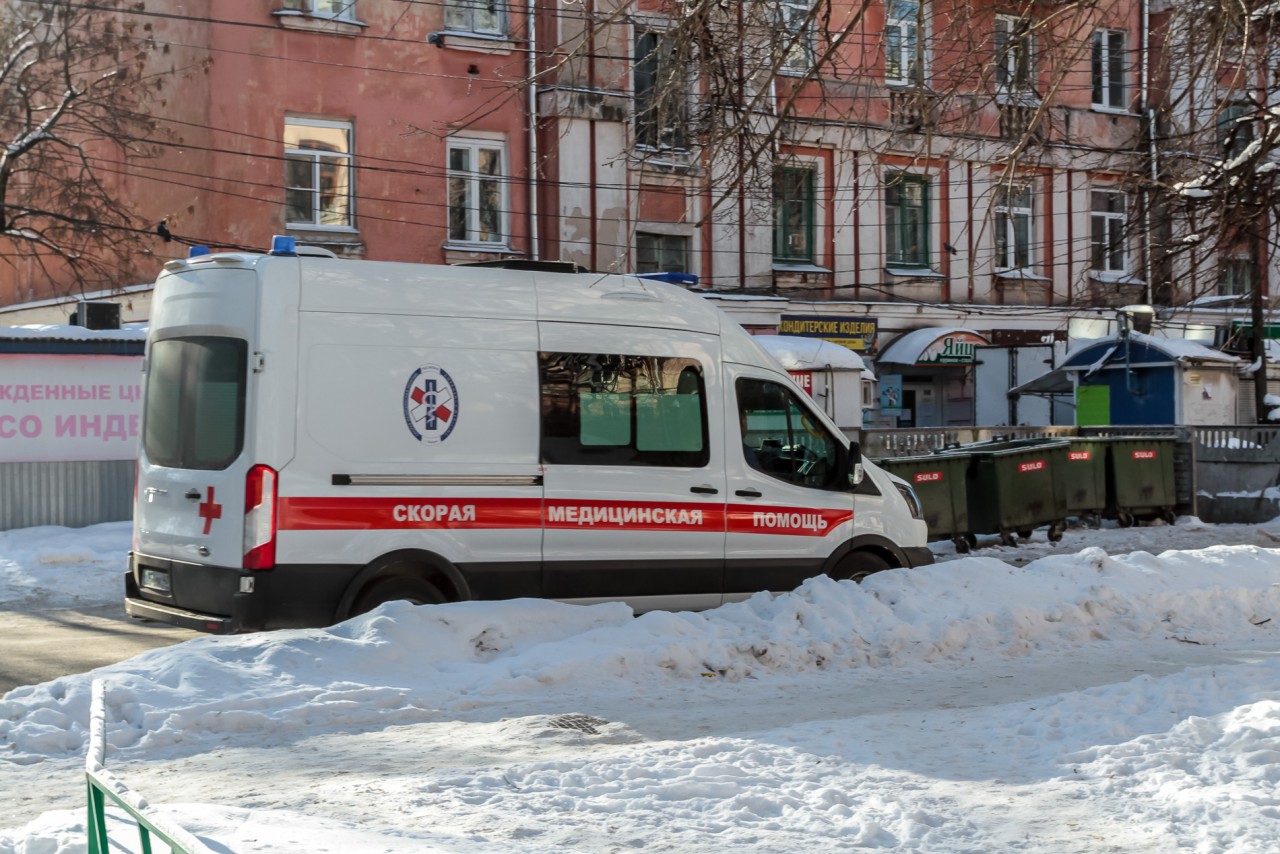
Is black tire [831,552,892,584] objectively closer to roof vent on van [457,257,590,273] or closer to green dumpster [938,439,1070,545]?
roof vent on van [457,257,590,273]

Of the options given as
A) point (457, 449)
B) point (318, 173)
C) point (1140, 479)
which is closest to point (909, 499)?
point (457, 449)

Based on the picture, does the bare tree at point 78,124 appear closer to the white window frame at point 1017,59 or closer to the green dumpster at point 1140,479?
the green dumpster at point 1140,479

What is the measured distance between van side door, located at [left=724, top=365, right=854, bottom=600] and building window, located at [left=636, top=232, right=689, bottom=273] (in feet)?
56.4

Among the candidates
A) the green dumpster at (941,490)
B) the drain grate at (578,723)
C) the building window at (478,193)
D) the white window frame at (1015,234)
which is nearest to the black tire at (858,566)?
the drain grate at (578,723)

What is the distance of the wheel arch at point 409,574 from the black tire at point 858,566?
2.88 meters

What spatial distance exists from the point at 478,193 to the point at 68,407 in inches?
406

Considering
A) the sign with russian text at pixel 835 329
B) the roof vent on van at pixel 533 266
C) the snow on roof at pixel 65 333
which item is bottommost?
the roof vent on van at pixel 533 266

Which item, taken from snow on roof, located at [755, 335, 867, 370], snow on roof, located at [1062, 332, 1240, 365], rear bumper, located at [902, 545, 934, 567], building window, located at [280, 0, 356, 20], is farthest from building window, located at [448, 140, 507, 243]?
rear bumper, located at [902, 545, 934, 567]

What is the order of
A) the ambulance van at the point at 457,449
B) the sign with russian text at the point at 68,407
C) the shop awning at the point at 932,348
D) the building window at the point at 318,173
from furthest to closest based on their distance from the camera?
the shop awning at the point at 932,348 → the building window at the point at 318,173 → the sign with russian text at the point at 68,407 → the ambulance van at the point at 457,449

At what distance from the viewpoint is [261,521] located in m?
8.66

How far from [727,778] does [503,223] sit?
21.3 m

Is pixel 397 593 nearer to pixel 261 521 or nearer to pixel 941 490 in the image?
pixel 261 521

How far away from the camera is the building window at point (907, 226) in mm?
31125

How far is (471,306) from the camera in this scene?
9.45 meters
